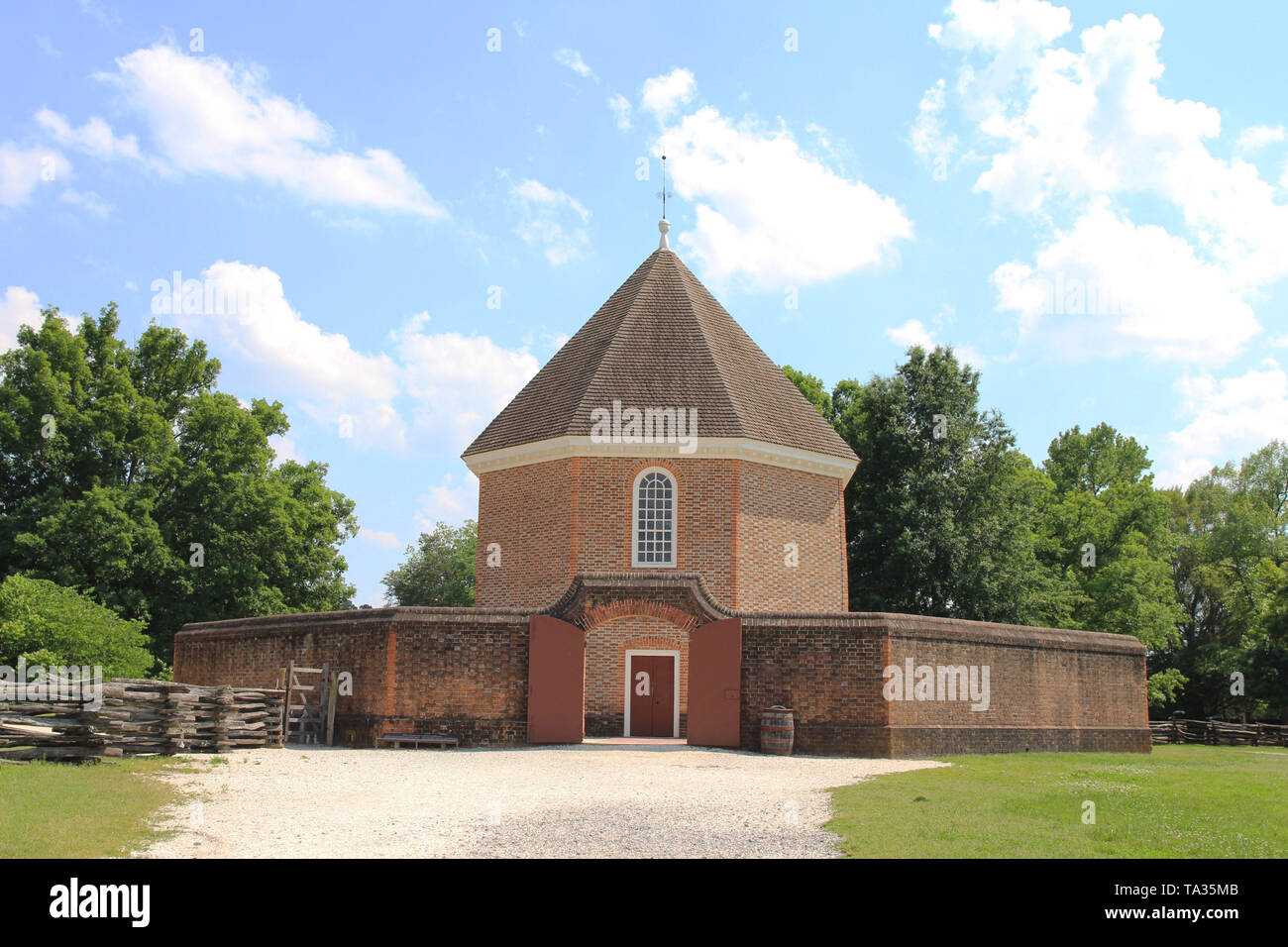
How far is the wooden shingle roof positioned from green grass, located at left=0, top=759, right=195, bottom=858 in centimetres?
1285

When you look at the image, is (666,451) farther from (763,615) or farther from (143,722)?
(143,722)

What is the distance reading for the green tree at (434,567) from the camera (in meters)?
63.9

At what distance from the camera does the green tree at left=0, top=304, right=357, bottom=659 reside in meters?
36.8

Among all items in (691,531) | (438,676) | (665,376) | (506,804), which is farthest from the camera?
(665,376)

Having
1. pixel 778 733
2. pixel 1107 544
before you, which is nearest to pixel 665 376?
pixel 778 733

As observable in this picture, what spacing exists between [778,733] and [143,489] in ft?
96.5

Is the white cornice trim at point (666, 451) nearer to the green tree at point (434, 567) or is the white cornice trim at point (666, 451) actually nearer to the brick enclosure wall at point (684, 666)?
the brick enclosure wall at point (684, 666)

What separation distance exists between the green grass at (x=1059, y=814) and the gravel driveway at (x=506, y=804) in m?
0.72

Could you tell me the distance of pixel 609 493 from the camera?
2419 cm

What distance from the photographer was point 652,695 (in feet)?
76.3

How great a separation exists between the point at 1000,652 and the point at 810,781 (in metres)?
8.99

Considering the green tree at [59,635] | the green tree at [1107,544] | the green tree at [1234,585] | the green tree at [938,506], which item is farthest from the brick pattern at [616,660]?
the green tree at [1234,585]
